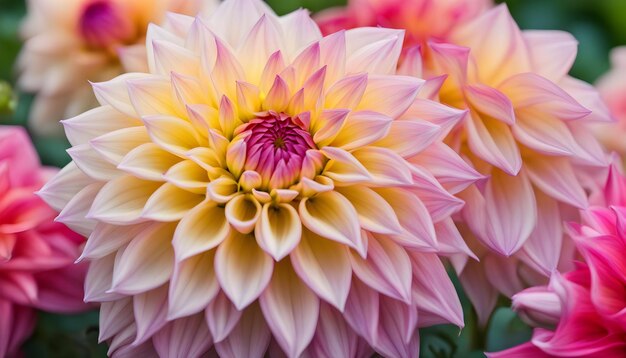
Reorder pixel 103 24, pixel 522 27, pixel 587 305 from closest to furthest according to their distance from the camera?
pixel 587 305 < pixel 103 24 < pixel 522 27

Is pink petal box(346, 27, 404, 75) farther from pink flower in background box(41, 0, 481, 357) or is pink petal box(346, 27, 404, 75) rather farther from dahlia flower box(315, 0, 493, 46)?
dahlia flower box(315, 0, 493, 46)

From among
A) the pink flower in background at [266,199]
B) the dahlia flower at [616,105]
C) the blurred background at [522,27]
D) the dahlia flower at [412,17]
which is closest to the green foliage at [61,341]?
the blurred background at [522,27]

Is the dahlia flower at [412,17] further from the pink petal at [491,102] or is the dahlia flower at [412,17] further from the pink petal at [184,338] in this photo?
the pink petal at [184,338]

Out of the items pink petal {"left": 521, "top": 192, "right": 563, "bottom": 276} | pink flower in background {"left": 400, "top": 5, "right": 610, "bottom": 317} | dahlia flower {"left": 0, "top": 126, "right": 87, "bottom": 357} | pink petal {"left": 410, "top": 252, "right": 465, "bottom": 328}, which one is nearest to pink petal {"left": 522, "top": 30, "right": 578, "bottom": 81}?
pink flower in background {"left": 400, "top": 5, "right": 610, "bottom": 317}

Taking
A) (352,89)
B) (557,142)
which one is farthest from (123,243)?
(557,142)

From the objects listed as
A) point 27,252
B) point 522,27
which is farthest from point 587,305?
point 522,27

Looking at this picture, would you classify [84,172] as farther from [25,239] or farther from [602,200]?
[602,200]

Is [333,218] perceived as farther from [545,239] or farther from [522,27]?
[522,27]

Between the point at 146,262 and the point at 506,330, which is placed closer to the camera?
the point at 146,262
